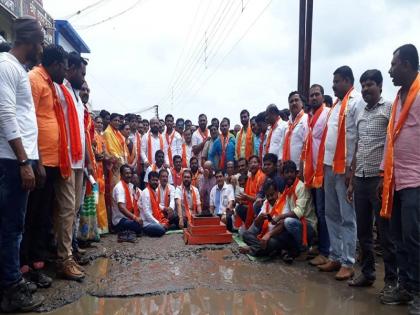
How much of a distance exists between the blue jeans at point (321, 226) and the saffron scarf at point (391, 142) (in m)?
1.43

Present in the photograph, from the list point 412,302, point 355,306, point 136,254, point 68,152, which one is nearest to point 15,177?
point 68,152

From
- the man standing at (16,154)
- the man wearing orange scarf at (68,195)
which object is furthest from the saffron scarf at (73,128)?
the man standing at (16,154)

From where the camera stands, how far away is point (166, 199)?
7.40 meters

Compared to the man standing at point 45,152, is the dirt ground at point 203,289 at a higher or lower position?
lower

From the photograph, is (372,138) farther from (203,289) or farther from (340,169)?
(203,289)

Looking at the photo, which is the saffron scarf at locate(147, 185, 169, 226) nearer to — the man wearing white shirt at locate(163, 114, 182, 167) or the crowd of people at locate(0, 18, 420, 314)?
the crowd of people at locate(0, 18, 420, 314)

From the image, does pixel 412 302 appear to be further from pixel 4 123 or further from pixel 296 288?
pixel 4 123

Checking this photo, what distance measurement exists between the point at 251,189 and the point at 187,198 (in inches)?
62.0

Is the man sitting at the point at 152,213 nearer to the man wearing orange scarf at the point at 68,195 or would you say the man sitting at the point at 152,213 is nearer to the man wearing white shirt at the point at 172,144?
the man wearing white shirt at the point at 172,144

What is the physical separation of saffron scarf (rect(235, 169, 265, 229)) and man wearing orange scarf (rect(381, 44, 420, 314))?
9.72ft

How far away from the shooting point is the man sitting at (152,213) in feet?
21.9

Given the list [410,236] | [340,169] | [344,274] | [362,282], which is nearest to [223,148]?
[340,169]

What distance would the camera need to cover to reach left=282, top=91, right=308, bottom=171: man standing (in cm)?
551

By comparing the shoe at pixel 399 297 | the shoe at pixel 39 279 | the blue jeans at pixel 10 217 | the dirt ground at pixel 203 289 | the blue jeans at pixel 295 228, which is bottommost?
the dirt ground at pixel 203 289
